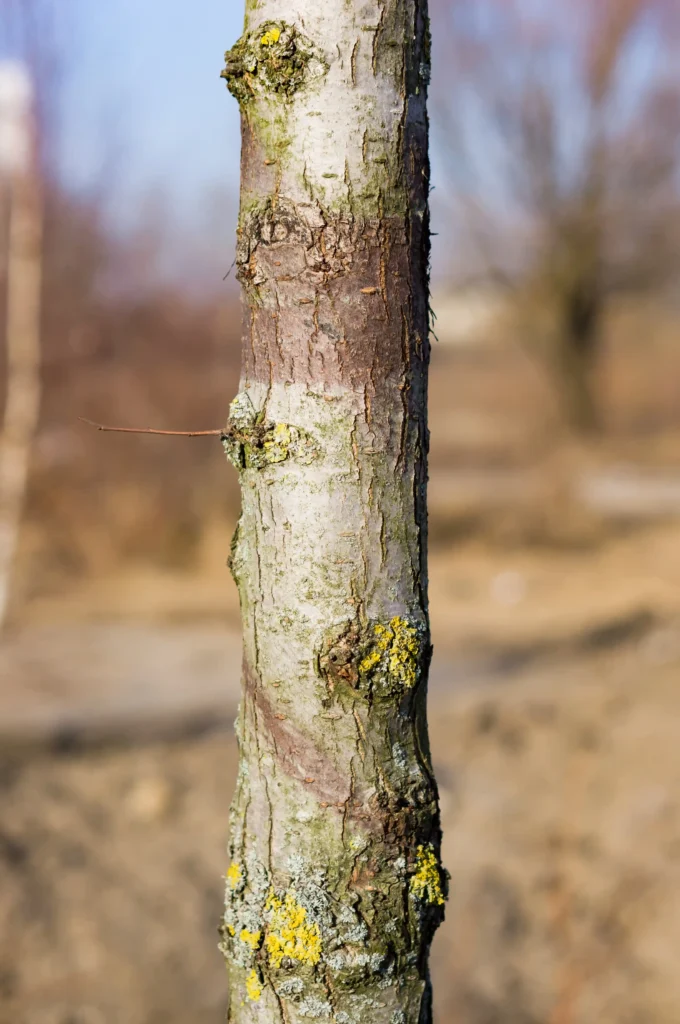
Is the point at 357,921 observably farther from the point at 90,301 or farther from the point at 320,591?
the point at 90,301

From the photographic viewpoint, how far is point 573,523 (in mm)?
10578

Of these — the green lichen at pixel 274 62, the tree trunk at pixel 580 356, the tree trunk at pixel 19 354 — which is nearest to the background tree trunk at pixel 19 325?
the tree trunk at pixel 19 354

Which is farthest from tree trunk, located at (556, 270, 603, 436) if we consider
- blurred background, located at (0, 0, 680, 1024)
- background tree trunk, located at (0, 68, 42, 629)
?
background tree trunk, located at (0, 68, 42, 629)

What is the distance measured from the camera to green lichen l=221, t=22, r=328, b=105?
118 centimetres

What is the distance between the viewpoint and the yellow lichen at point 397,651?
1239mm

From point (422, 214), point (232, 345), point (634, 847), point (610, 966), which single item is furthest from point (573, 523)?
point (422, 214)

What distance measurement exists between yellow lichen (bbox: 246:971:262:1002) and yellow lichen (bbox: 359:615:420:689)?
474mm

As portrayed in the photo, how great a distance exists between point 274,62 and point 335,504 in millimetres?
574

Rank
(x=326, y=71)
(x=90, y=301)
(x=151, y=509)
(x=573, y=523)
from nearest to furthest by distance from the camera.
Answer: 1. (x=326, y=71)
2. (x=90, y=301)
3. (x=151, y=509)
4. (x=573, y=523)

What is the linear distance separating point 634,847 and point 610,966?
0.75m

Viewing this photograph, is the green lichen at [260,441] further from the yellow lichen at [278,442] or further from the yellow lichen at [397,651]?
the yellow lichen at [397,651]

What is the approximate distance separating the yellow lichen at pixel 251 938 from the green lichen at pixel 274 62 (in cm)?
114

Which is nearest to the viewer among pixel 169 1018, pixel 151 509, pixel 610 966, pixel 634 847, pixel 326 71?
pixel 326 71

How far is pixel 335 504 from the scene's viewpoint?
1235mm
